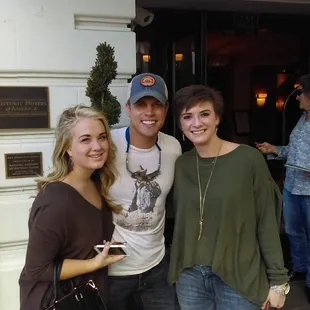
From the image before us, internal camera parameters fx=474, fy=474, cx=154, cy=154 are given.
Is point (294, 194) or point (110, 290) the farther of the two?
point (294, 194)

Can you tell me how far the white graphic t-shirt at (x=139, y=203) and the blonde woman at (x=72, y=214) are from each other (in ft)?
0.43

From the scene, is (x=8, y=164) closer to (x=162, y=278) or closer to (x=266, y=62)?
(x=162, y=278)

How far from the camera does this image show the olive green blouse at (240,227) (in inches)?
94.3

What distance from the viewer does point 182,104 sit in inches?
97.8

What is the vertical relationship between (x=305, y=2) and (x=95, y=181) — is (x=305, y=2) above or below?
above

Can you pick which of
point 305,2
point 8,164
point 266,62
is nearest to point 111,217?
point 8,164

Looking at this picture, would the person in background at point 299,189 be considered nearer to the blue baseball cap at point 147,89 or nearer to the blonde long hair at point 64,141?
the blue baseball cap at point 147,89

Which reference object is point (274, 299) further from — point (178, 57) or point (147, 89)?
point (178, 57)

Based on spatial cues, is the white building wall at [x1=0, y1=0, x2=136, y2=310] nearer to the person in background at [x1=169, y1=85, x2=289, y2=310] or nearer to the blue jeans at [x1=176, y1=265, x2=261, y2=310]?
the person in background at [x1=169, y1=85, x2=289, y2=310]

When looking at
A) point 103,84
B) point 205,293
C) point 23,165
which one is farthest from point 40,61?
point 205,293

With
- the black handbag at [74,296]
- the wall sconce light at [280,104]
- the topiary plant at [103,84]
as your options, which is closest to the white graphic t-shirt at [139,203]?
the black handbag at [74,296]

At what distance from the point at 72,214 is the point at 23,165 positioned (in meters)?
1.62

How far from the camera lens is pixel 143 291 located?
9.16ft

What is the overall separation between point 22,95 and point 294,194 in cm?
265
